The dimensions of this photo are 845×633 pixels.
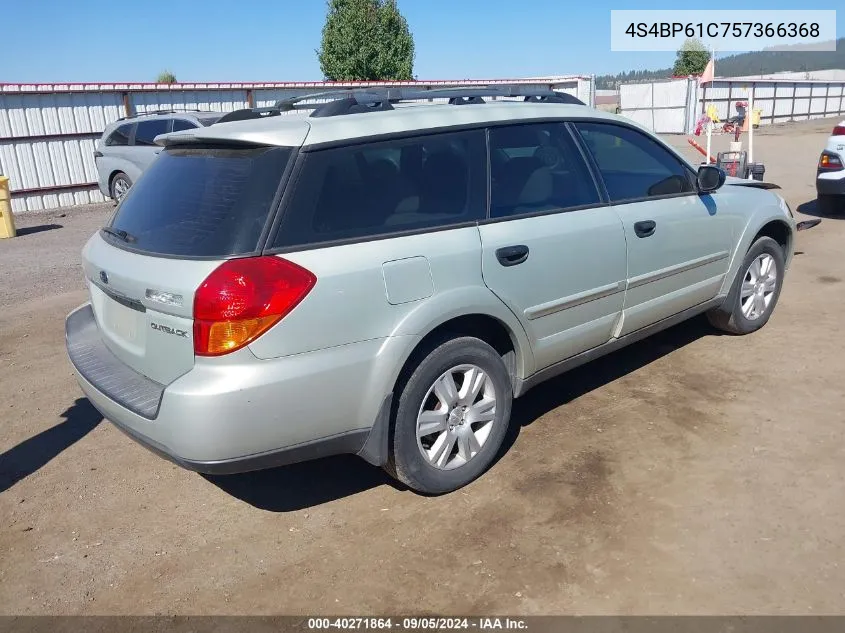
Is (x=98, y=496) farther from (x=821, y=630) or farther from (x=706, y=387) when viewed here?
(x=706, y=387)

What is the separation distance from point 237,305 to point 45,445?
7.29ft

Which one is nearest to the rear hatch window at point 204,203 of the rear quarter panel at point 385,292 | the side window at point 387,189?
the side window at point 387,189

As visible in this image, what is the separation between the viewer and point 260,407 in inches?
111

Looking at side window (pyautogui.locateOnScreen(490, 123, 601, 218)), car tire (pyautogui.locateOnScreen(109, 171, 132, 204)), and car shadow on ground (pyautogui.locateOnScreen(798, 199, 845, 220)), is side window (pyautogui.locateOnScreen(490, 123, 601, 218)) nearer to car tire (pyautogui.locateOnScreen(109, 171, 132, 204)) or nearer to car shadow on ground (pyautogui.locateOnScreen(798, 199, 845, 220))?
car shadow on ground (pyautogui.locateOnScreen(798, 199, 845, 220))

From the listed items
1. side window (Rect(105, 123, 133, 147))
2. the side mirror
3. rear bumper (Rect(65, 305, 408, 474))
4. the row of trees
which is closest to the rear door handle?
rear bumper (Rect(65, 305, 408, 474))

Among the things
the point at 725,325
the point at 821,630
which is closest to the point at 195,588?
the point at 821,630

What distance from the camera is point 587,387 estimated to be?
471cm

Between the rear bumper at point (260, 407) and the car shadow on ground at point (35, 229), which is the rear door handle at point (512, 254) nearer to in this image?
the rear bumper at point (260, 407)

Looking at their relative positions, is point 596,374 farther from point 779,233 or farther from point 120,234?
point 120,234

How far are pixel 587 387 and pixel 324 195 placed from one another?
2426 mm

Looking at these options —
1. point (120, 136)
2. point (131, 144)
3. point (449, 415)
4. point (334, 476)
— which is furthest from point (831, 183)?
point (120, 136)

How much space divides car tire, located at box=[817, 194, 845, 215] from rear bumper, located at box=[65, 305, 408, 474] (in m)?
9.03

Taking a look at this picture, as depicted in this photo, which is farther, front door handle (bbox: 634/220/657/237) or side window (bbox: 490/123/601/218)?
front door handle (bbox: 634/220/657/237)

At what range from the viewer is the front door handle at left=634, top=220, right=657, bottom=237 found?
13.7 ft
